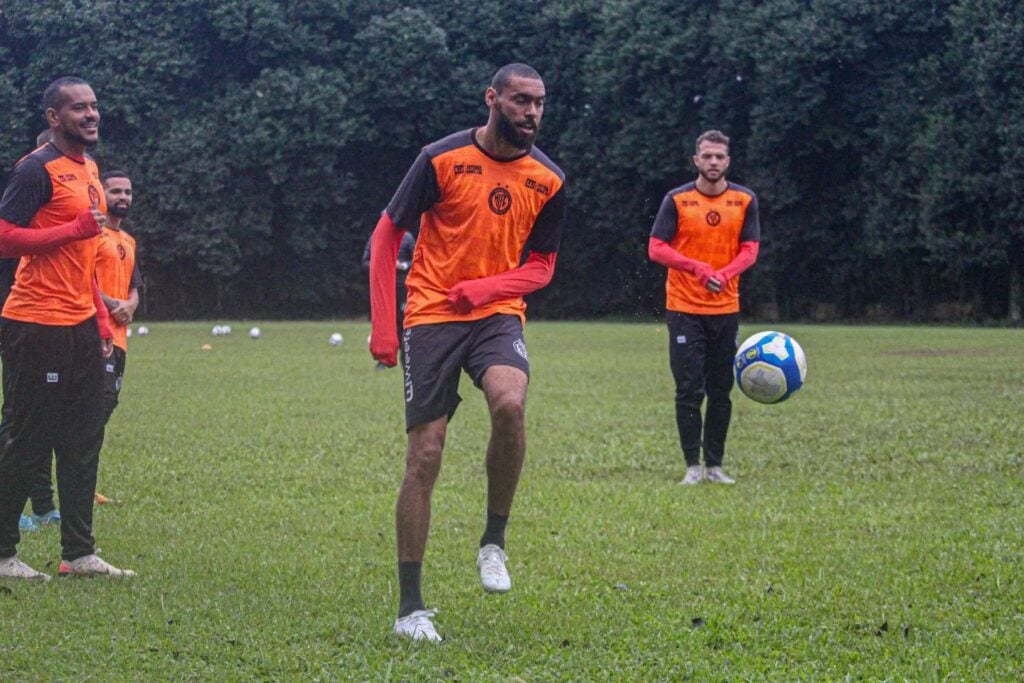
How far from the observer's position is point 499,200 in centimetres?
601

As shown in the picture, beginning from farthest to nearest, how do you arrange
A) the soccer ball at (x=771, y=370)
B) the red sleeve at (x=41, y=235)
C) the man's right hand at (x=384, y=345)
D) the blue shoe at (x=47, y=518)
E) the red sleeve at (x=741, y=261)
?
the red sleeve at (x=741, y=261) < the soccer ball at (x=771, y=370) < the blue shoe at (x=47, y=518) < the red sleeve at (x=41, y=235) < the man's right hand at (x=384, y=345)

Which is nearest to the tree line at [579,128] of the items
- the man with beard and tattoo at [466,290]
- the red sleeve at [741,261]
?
the red sleeve at [741,261]

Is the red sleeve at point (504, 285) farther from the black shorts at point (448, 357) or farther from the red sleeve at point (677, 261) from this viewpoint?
the red sleeve at point (677, 261)

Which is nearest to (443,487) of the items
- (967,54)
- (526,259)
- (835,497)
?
(835,497)

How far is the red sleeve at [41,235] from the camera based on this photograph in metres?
6.79

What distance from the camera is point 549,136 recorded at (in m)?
48.3

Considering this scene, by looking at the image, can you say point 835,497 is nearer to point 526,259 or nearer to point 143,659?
point 526,259

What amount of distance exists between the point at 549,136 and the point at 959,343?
21964 millimetres

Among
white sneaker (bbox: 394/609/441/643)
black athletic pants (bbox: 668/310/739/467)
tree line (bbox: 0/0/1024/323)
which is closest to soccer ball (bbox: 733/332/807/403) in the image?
black athletic pants (bbox: 668/310/739/467)

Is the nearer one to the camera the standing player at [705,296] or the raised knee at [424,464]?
the raised knee at [424,464]

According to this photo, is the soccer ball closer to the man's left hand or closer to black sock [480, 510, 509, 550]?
black sock [480, 510, 509, 550]

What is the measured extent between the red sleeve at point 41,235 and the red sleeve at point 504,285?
203 centimetres

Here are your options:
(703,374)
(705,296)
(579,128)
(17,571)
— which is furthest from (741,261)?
(579,128)

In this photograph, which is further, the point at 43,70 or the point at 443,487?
the point at 43,70
